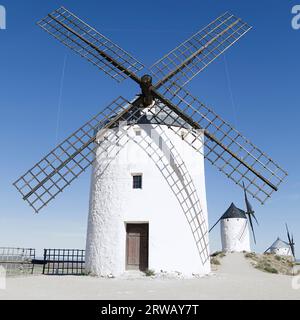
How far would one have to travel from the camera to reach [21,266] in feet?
46.7

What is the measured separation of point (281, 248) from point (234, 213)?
13575mm

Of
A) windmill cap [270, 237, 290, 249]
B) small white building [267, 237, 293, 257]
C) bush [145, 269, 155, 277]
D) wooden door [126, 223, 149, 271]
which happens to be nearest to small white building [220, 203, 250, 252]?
Answer: small white building [267, 237, 293, 257]

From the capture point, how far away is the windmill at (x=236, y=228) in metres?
31.3

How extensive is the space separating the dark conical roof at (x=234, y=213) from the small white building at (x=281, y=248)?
11.6 meters

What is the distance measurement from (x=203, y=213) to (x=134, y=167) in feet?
11.7

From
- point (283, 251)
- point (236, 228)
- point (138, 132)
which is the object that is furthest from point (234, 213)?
point (138, 132)

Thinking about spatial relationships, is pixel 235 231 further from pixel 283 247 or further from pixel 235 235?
pixel 283 247

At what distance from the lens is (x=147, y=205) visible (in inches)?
476

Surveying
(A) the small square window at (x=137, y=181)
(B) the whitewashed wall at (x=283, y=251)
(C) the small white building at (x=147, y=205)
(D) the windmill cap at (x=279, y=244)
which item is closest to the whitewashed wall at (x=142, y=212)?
(C) the small white building at (x=147, y=205)

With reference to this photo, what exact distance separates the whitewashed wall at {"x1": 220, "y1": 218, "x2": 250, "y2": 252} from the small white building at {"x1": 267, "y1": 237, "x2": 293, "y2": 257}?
11603mm

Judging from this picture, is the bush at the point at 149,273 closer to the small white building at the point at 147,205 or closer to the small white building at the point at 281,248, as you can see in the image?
the small white building at the point at 147,205

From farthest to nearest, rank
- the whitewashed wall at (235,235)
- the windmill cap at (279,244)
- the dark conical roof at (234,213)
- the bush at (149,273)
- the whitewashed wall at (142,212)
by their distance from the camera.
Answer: the windmill cap at (279,244) → the dark conical roof at (234,213) → the whitewashed wall at (235,235) → the whitewashed wall at (142,212) → the bush at (149,273)
